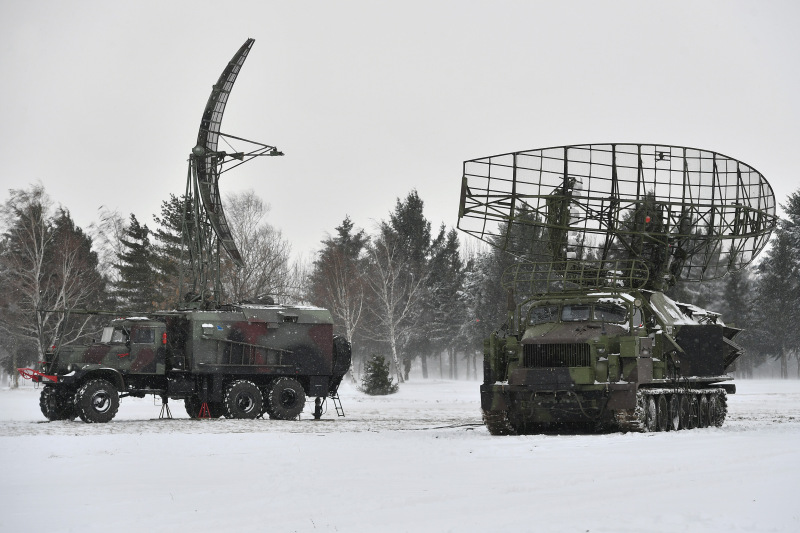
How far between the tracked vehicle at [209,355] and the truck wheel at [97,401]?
0.9 inches

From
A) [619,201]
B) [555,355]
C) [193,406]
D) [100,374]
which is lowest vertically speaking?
[193,406]

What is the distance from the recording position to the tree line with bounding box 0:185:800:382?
170 ft

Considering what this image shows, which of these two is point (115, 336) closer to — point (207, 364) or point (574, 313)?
point (207, 364)

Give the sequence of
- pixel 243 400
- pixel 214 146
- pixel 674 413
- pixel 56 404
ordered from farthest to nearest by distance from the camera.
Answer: pixel 214 146 → pixel 243 400 → pixel 56 404 → pixel 674 413

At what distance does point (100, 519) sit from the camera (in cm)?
943

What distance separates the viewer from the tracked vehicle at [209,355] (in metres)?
24.0

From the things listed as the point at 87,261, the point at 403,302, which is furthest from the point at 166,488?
the point at 403,302

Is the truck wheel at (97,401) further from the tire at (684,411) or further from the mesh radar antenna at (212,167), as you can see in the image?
Result: the tire at (684,411)

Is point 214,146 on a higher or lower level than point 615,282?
higher

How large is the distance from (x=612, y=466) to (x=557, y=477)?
1.35 meters

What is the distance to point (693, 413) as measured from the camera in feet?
71.2

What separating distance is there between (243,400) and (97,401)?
345 cm

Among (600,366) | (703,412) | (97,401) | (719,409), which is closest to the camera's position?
(600,366)

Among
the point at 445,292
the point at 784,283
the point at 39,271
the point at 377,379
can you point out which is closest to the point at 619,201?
the point at 377,379
